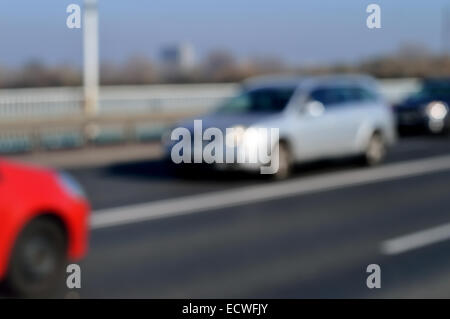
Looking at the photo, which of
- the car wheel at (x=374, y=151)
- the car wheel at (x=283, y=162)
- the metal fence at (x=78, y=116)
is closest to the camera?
the car wheel at (x=283, y=162)

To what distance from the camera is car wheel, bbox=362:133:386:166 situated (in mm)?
17750

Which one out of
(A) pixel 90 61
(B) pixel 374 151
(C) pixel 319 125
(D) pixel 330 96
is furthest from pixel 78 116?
(B) pixel 374 151

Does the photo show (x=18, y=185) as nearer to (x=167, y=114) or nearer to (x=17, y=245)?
(x=17, y=245)

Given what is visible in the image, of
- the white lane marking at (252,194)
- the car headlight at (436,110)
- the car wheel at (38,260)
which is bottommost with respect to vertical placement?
the car wheel at (38,260)

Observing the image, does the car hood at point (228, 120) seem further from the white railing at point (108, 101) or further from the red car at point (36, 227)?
the red car at point (36, 227)

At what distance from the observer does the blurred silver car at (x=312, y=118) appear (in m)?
15.5

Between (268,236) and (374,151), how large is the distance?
838 centimetres

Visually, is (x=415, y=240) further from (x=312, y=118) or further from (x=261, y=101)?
(x=261, y=101)

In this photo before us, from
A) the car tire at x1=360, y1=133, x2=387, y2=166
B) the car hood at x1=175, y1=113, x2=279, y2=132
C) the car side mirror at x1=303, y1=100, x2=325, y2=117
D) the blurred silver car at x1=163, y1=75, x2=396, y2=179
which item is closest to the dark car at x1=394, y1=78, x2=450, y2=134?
the blurred silver car at x1=163, y1=75, x2=396, y2=179

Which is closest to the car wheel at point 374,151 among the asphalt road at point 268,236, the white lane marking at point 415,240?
the asphalt road at point 268,236

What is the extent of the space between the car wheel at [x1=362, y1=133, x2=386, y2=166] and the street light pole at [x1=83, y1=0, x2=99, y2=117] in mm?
5903

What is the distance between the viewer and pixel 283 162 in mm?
15492

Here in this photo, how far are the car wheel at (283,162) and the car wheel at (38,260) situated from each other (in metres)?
8.32

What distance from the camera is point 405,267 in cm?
839
